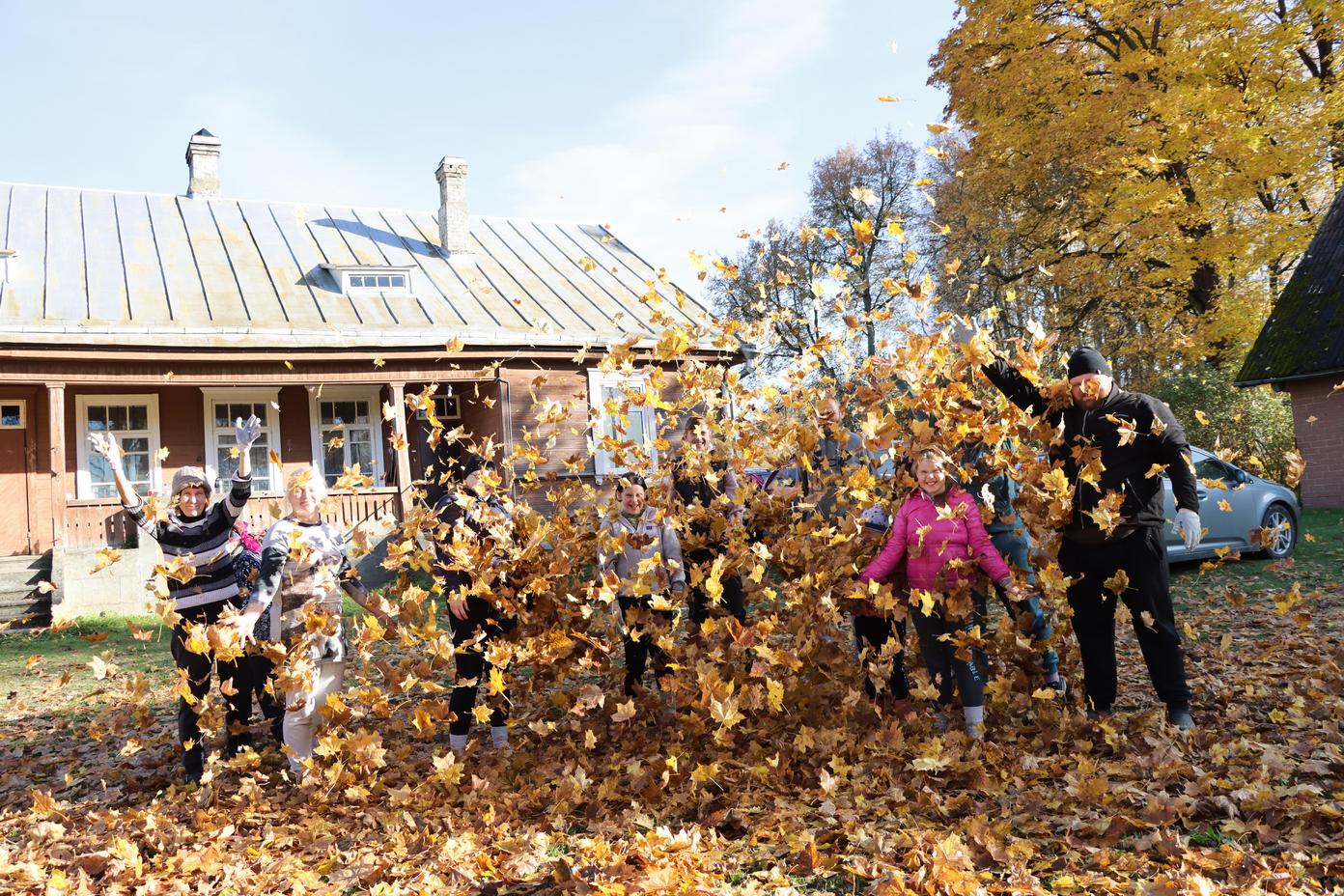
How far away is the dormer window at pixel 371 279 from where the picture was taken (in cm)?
1791

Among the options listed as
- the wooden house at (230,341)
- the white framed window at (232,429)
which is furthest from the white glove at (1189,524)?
the white framed window at (232,429)

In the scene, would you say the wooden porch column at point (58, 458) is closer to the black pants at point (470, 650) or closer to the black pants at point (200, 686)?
the black pants at point (200, 686)

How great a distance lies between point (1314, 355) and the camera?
15.2 metres

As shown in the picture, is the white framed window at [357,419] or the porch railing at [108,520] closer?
the porch railing at [108,520]

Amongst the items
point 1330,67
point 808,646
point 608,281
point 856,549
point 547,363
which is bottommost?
point 808,646

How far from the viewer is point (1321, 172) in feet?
55.1

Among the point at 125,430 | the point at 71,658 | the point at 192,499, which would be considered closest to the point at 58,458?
the point at 125,430

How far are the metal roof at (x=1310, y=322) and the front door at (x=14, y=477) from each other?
66.3ft

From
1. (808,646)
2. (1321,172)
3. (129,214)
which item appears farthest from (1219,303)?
(129,214)

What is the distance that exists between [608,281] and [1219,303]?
1232 centimetres

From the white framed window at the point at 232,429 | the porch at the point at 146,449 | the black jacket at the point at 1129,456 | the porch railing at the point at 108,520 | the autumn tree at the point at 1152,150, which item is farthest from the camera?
the white framed window at the point at 232,429

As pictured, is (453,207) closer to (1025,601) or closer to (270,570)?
(270,570)

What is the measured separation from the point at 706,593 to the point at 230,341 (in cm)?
1269

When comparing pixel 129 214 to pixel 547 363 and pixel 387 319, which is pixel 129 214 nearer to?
pixel 387 319
